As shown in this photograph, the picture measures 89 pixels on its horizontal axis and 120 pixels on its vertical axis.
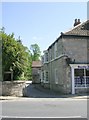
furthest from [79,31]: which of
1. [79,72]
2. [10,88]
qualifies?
[10,88]

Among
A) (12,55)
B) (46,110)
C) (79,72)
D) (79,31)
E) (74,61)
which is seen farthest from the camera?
(79,31)

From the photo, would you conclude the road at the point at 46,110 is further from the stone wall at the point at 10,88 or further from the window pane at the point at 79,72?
the window pane at the point at 79,72

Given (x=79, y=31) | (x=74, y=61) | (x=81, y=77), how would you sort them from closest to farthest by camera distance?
(x=74, y=61) < (x=81, y=77) < (x=79, y=31)

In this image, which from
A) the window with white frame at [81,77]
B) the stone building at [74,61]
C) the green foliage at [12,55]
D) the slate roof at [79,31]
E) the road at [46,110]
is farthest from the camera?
the slate roof at [79,31]

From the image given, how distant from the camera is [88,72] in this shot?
1095 inches

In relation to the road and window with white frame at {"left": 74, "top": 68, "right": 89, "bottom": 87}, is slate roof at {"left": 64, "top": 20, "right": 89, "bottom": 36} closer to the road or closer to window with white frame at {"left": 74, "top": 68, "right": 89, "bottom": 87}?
window with white frame at {"left": 74, "top": 68, "right": 89, "bottom": 87}

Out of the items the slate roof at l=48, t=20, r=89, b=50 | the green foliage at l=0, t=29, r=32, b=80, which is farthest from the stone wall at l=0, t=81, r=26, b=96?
the slate roof at l=48, t=20, r=89, b=50

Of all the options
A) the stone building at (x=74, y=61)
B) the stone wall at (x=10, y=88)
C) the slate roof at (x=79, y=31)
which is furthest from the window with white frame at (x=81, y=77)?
the stone wall at (x=10, y=88)

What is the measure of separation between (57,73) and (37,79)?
101 ft

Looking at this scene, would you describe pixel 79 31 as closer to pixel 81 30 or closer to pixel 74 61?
pixel 81 30

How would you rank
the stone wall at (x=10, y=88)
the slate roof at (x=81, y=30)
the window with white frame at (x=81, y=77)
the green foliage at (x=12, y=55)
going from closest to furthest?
the stone wall at (x=10, y=88), the green foliage at (x=12, y=55), the window with white frame at (x=81, y=77), the slate roof at (x=81, y=30)

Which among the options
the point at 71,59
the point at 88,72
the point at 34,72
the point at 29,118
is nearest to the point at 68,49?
the point at 71,59

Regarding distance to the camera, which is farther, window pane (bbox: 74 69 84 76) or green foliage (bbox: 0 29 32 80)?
window pane (bbox: 74 69 84 76)

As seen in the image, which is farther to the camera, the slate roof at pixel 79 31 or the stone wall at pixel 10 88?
the slate roof at pixel 79 31
